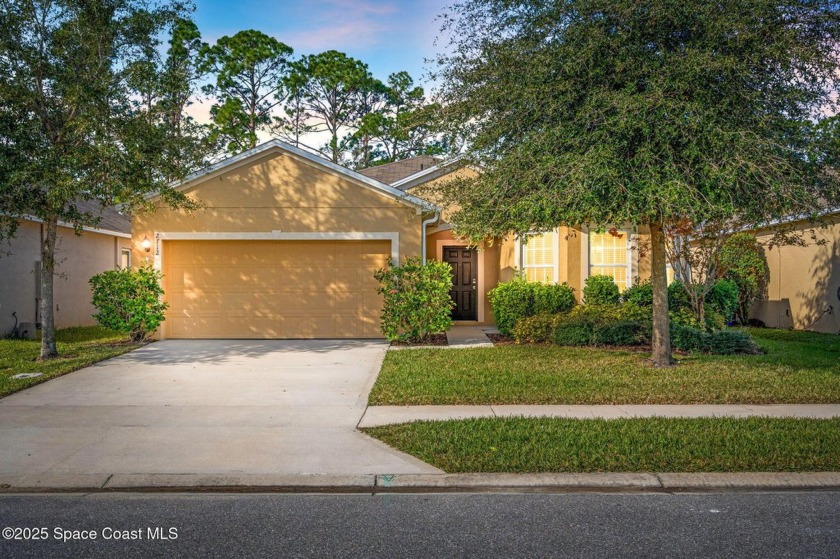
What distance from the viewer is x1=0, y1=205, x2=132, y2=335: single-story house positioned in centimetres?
1570

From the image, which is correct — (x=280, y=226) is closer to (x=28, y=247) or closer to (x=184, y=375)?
(x=184, y=375)

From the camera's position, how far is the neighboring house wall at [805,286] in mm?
15484

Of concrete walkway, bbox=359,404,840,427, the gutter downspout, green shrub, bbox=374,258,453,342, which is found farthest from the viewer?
the gutter downspout

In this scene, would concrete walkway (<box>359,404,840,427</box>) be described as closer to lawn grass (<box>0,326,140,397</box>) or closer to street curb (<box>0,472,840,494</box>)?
street curb (<box>0,472,840,494</box>)

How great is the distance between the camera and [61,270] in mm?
17828

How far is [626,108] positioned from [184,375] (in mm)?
7452

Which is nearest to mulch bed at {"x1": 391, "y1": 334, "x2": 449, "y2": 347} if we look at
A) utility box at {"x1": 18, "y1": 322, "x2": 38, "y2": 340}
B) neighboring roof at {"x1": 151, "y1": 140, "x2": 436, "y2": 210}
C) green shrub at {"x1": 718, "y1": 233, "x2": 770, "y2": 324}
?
neighboring roof at {"x1": 151, "y1": 140, "x2": 436, "y2": 210}

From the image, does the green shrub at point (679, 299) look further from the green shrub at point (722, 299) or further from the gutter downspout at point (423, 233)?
the gutter downspout at point (423, 233)

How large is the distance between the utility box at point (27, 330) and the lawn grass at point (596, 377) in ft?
30.9

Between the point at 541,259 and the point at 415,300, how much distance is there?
4751mm

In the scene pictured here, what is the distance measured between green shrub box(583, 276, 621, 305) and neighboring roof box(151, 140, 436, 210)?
4210 mm

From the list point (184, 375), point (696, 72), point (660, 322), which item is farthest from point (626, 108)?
point (184, 375)

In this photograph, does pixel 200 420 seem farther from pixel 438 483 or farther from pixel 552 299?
pixel 552 299

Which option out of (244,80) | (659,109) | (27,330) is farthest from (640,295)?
(244,80)
